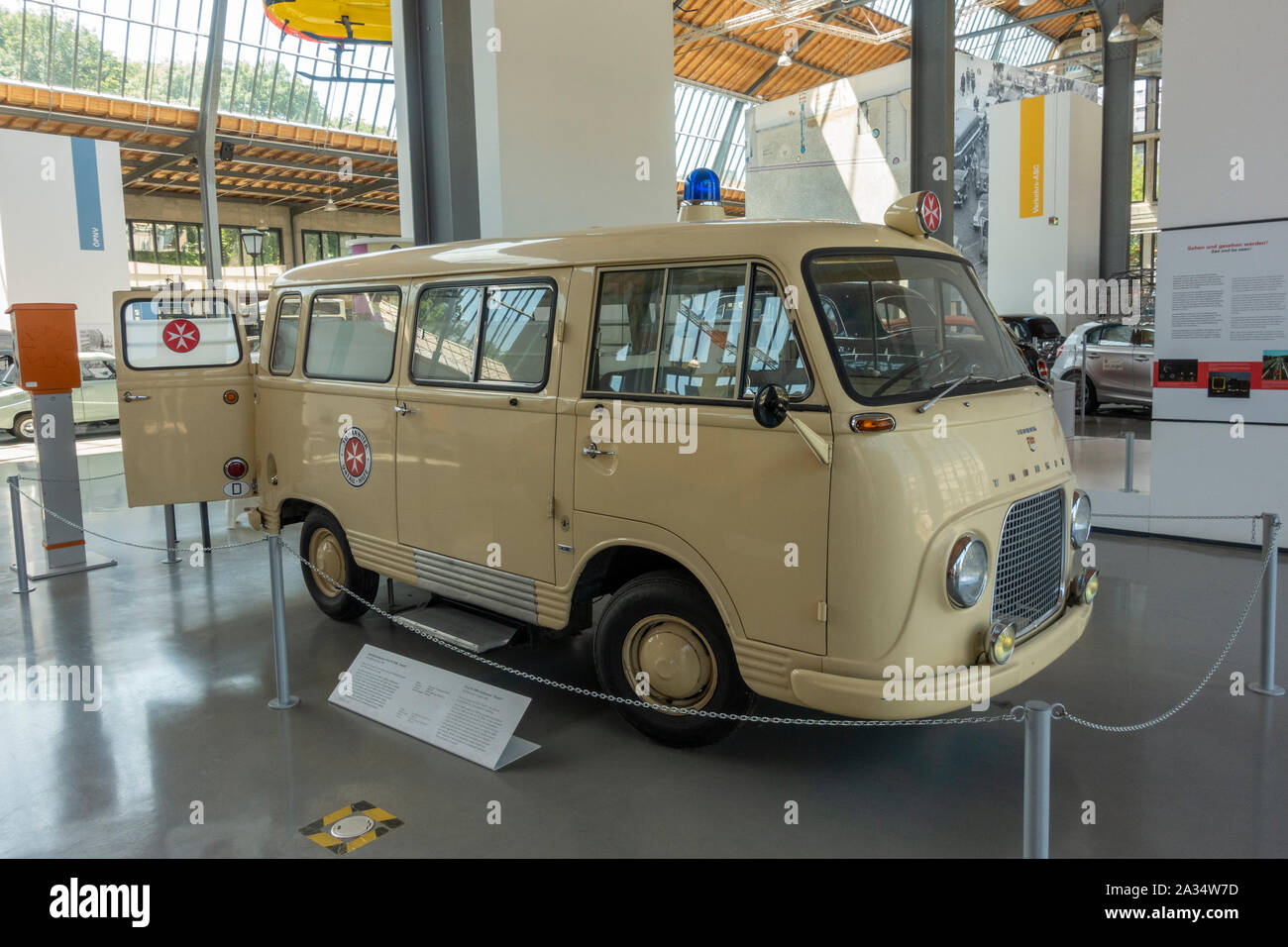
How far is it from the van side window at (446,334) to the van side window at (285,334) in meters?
1.41

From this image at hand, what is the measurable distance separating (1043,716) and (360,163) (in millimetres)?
26959

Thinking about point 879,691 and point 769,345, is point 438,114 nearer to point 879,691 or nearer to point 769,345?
point 769,345

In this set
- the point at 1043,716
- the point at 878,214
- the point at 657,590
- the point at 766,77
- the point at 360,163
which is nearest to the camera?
the point at 1043,716

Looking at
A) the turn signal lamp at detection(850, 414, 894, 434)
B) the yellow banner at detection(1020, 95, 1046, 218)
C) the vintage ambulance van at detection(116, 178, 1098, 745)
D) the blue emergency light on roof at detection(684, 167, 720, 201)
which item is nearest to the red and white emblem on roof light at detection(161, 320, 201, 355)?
the vintage ambulance van at detection(116, 178, 1098, 745)

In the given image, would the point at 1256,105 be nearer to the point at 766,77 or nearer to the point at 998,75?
Answer: the point at 998,75

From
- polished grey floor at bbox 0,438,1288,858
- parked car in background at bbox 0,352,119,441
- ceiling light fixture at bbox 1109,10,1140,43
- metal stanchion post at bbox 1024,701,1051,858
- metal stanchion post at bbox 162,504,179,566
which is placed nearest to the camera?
metal stanchion post at bbox 1024,701,1051,858

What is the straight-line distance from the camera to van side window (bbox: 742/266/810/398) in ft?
12.1

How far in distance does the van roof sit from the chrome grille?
1.26 metres

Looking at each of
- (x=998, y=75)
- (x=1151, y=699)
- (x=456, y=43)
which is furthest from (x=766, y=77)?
(x=1151, y=699)

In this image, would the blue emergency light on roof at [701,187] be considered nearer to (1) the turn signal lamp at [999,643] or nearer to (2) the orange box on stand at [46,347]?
(1) the turn signal lamp at [999,643]

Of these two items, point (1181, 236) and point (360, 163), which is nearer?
point (1181, 236)

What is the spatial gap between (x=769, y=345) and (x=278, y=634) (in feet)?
9.39

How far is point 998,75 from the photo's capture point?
68.5ft

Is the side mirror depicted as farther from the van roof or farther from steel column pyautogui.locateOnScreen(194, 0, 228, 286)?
steel column pyautogui.locateOnScreen(194, 0, 228, 286)
